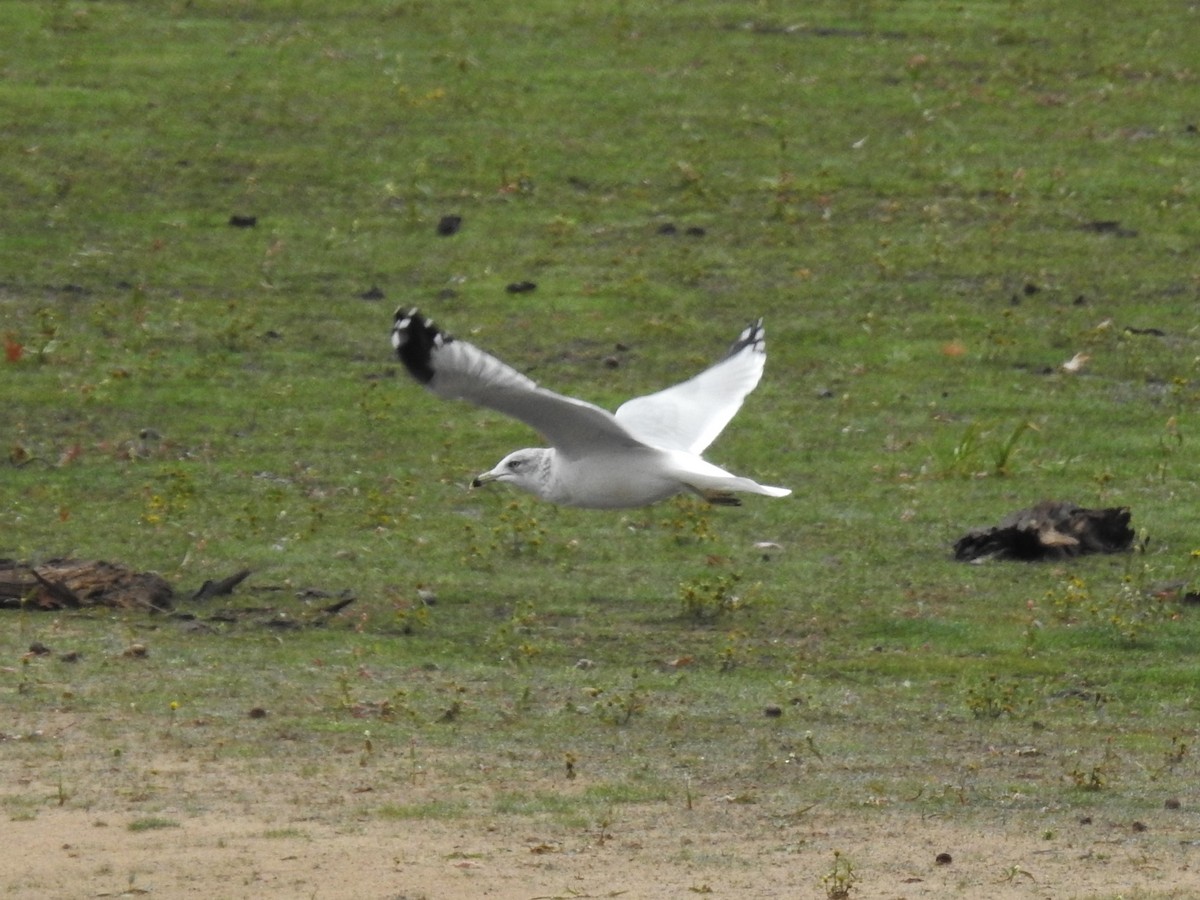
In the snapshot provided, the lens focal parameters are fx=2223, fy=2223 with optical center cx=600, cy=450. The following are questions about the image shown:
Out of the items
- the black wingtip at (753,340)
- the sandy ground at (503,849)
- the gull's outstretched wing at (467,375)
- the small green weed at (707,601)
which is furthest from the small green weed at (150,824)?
the black wingtip at (753,340)

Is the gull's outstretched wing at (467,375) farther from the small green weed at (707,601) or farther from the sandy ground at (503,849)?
the small green weed at (707,601)

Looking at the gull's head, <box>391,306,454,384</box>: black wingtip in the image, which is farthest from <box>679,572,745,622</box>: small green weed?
<box>391,306,454,384</box>: black wingtip

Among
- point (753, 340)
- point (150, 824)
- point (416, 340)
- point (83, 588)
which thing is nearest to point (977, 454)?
point (753, 340)

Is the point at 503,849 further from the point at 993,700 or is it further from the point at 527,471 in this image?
the point at 993,700

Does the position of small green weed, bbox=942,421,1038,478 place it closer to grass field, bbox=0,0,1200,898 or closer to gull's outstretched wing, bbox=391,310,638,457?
grass field, bbox=0,0,1200,898

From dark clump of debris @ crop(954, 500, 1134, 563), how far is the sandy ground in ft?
12.1

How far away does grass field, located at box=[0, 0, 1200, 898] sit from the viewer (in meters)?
8.34

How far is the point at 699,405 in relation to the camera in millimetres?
9781

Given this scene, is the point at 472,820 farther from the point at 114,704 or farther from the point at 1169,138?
the point at 1169,138

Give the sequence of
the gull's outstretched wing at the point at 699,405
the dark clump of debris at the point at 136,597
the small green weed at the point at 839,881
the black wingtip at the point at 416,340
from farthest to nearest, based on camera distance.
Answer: the dark clump of debris at the point at 136,597 → the gull's outstretched wing at the point at 699,405 → the black wingtip at the point at 416,340 → the small green weed at the point at 839,881

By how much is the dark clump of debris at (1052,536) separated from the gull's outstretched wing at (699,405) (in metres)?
1.69

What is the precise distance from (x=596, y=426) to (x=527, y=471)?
2.74 ft

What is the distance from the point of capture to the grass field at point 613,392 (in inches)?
328

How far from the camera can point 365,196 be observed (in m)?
17.6
